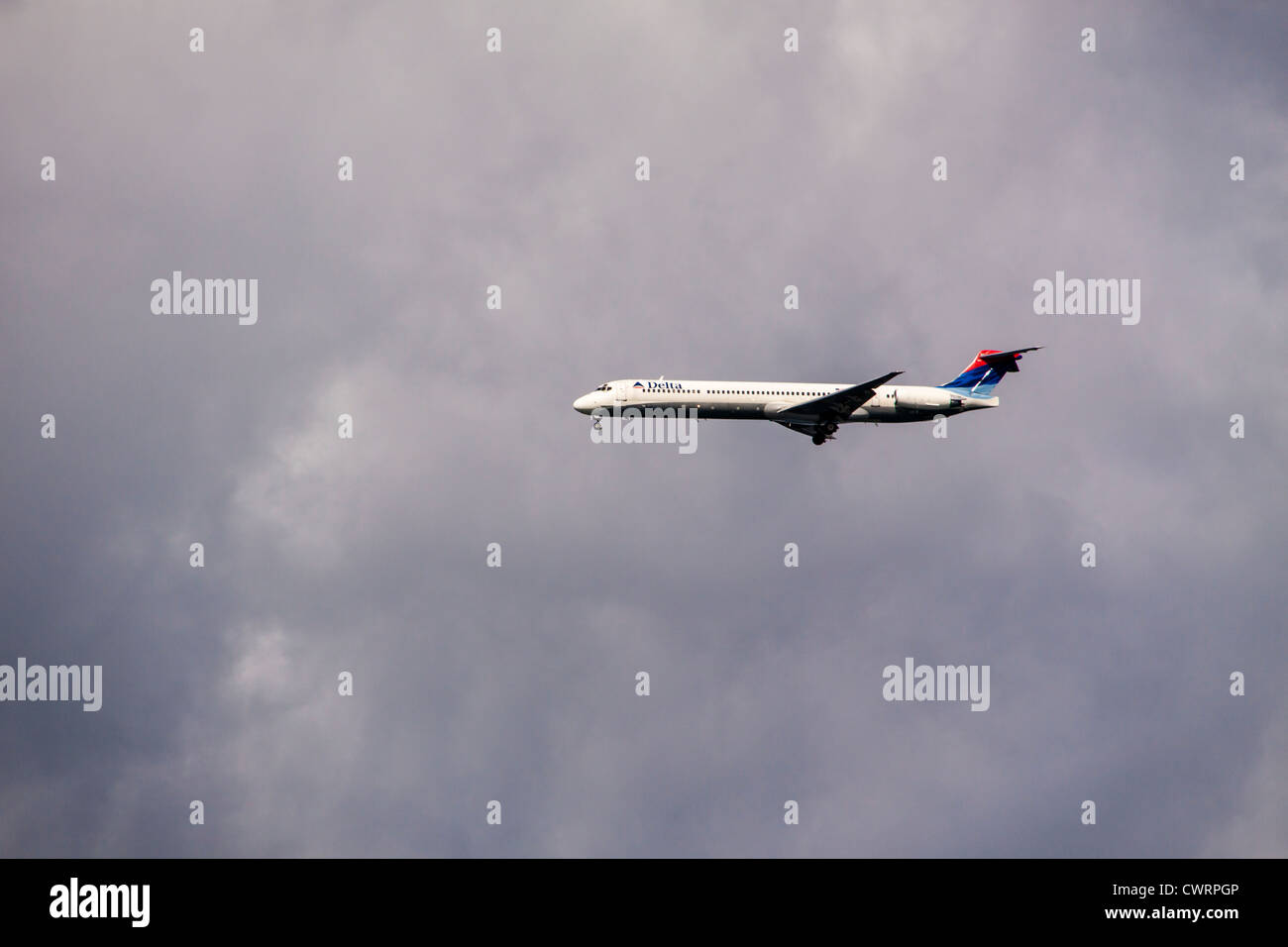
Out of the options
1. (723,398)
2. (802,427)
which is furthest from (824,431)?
(723,398)

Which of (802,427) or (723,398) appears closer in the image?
(723,398)

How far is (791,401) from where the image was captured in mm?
140250

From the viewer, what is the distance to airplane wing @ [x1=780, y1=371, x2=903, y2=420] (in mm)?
140000

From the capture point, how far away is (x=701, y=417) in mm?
140375

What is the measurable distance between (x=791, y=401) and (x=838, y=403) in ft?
15.1

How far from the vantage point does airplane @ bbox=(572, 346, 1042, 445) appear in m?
139

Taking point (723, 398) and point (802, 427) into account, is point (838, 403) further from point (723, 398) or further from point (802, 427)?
point (723, 398)

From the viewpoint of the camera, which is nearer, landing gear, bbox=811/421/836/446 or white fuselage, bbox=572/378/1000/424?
white fuselage, bbox=572/378/1000/424

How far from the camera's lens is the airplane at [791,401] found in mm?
139250

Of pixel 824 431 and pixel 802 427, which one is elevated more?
pixel 802 427
